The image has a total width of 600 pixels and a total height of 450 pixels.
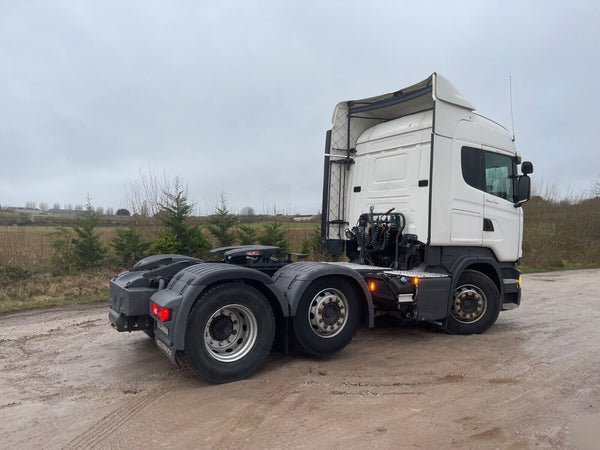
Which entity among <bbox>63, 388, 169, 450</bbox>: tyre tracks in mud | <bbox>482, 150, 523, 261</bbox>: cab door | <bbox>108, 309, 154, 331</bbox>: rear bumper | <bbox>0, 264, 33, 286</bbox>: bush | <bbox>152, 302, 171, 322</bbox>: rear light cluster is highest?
<bbox>482, 150, 523, 261</bbox>: cab door

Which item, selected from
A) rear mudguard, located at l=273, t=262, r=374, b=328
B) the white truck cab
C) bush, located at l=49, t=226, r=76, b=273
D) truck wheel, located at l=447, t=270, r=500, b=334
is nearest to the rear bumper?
rear mudguard, located at l=273, t=262, r=374, b=328

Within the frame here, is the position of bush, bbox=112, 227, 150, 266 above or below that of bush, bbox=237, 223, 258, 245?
below

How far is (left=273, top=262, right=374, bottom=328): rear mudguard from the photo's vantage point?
4.98m

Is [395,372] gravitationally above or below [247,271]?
below

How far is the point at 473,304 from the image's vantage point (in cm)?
670

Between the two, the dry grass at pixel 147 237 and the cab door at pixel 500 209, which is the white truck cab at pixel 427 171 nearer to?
the cab door at pixel 500 209

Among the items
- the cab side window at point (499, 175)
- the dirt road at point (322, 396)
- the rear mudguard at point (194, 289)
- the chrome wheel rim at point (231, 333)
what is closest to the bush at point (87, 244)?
the dirt road at point (322, 396)

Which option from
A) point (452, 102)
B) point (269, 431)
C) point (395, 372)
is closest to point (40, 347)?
point (269, 431)

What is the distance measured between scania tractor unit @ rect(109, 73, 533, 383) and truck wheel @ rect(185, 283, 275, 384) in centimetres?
1

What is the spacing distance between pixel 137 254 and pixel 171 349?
909 cm

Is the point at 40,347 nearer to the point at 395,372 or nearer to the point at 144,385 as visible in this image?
the point at 144,385

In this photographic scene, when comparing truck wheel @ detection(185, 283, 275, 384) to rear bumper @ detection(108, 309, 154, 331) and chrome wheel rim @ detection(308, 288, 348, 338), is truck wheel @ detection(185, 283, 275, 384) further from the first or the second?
rear bumper @ detection(108, 309, 154, 331)

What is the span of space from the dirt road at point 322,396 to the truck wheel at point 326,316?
0.87 ft

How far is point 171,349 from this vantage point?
14.2 feet
